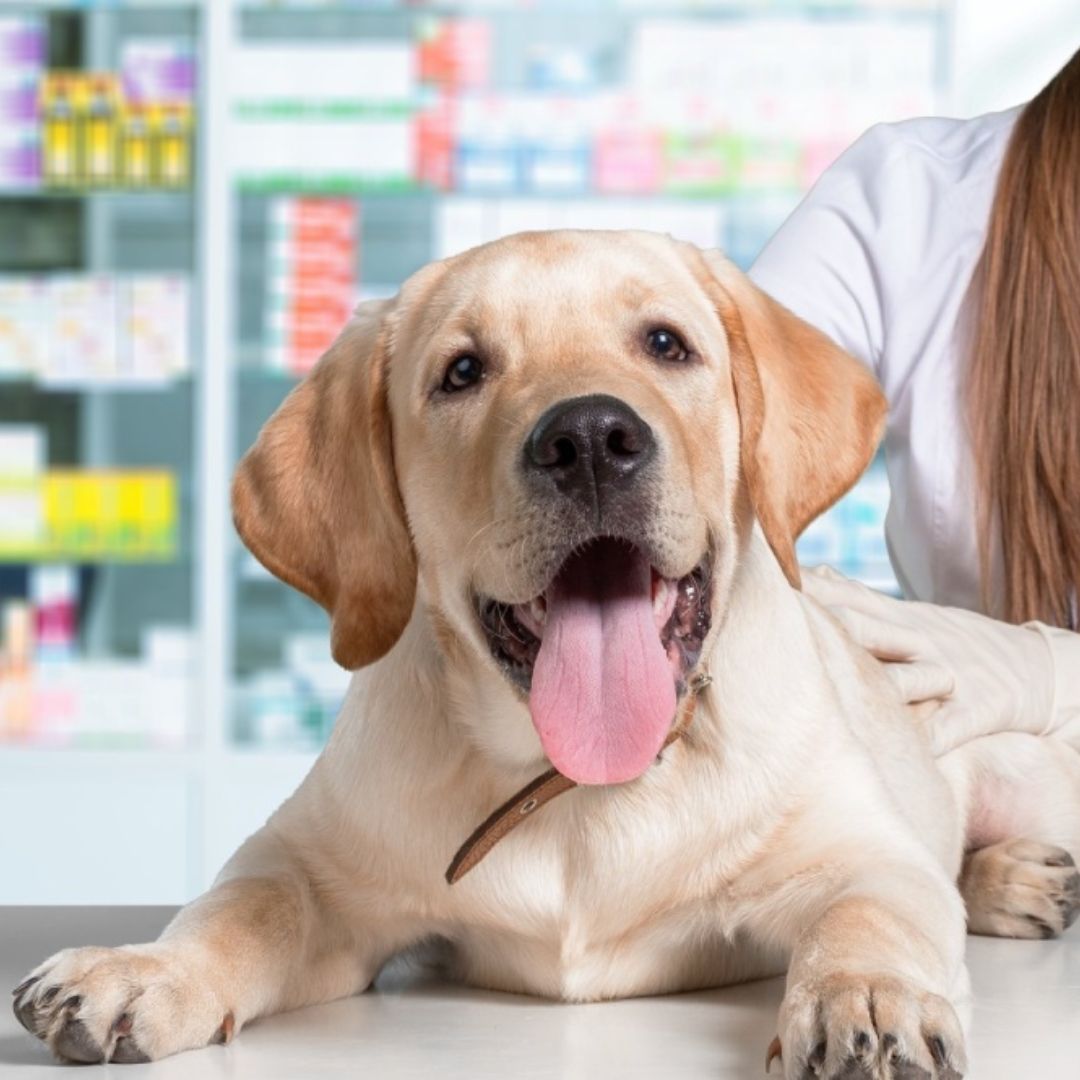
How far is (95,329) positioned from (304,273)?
58 centimetres

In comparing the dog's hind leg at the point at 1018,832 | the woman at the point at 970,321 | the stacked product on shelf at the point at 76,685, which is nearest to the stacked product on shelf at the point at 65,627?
the stacked product on shelf at the point at 76,685

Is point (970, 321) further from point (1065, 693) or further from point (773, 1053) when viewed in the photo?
point (773, 1053)

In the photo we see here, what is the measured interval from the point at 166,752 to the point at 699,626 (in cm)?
342

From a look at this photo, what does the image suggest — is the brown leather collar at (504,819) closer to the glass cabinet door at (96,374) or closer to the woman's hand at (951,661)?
the woman's hand at (951,661)

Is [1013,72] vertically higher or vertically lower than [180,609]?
higher

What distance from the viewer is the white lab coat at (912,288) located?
98.9 inches

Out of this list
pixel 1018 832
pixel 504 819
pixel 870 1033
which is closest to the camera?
pixel 870 1033

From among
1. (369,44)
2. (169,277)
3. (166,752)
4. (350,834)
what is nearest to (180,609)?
(166,752)

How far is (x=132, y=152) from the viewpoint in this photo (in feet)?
16.0

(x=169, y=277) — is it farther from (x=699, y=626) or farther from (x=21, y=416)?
(x=699, y=626)

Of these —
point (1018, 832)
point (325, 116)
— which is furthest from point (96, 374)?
point (1018, 832)

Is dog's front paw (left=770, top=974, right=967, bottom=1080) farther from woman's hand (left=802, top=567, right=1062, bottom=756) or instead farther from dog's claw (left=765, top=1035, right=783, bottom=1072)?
woman's hand (left=802, top=567, right=1062, bottom=756)

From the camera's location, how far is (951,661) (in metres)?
2.09

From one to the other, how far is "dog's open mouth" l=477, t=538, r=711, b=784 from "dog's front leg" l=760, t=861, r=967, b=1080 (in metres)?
0.19
